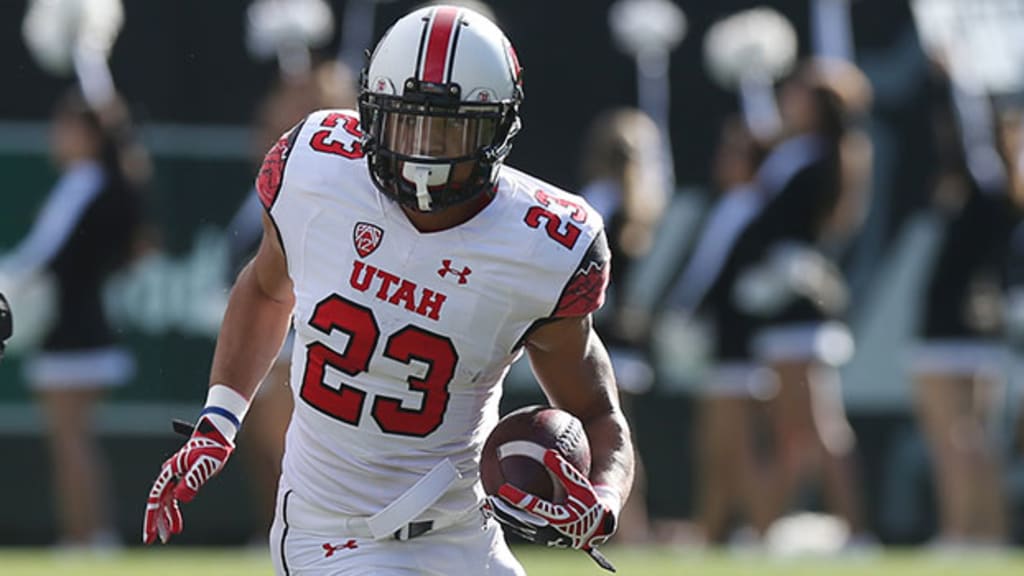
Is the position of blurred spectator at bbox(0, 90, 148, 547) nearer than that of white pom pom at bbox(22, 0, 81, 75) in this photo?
Yes

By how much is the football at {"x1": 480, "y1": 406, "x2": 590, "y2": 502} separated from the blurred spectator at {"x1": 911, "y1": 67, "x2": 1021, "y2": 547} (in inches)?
206

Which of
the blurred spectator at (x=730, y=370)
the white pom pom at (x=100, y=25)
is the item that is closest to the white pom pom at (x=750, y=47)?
the blurred spectator at (x=730, y=370)

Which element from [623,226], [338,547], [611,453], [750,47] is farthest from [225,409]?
[750,47]

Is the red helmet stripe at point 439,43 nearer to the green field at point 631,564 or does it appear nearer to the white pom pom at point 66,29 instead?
the green field at point 631,564

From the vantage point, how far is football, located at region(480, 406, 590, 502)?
13.3ft

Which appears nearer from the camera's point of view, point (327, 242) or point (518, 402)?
point (327, 242)

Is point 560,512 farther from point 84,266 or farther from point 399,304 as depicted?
point 84,266

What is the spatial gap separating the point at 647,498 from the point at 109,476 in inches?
107

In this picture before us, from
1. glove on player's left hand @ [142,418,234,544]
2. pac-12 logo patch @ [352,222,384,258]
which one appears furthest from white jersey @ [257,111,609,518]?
glove on player's left hand @ [142,418,234,544]

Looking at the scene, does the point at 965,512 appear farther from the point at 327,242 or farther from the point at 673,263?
the point at 327,242

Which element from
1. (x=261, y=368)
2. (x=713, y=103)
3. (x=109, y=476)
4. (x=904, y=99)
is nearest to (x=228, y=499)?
(x=109, y=476)

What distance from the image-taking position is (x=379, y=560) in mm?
4359

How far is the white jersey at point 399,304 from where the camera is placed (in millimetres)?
4328

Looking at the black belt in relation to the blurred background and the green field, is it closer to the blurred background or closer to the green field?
the green field
